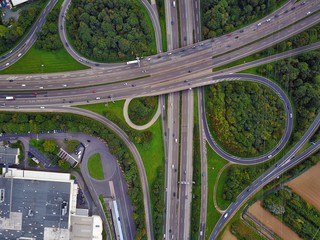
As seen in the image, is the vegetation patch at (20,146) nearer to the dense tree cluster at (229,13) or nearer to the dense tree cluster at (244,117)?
the dense tree cluster at (244,117)

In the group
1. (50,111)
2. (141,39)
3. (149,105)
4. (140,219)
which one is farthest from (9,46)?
(140,219)

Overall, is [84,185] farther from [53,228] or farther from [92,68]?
[92,68]

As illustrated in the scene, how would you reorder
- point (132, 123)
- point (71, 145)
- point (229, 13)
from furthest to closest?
point (229, 13), point (132, 123), point (71, 145)

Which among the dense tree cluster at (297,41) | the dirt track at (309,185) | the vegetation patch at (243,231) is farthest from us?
the dense tree cluster at (297,41)

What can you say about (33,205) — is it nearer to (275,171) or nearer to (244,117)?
(244,117)

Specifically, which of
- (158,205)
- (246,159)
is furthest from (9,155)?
(246,159)

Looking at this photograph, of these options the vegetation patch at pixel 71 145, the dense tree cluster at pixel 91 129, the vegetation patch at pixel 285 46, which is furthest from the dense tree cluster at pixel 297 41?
the vegetation patch at pixel 71 145
